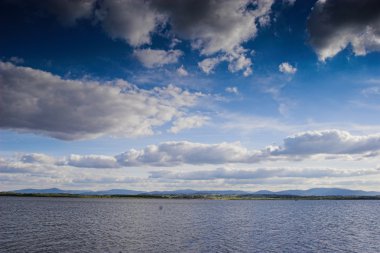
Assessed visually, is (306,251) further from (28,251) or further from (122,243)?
(28,251)

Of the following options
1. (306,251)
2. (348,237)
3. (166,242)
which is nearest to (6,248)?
(166,242)

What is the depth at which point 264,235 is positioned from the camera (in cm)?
7919

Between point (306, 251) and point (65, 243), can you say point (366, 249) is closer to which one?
point (306, 251)

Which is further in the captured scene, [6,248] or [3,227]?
[3,227]

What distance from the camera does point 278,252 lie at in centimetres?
5872

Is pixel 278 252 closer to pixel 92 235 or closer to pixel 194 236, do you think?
pixel 194 236

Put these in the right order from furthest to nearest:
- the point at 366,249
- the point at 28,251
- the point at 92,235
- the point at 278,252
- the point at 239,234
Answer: the point at 239,234 → the point at 92,235 → the point at 366,249 → the point at 278,252 → the point at 28,251

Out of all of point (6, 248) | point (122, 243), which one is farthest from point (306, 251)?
point (6, 248)

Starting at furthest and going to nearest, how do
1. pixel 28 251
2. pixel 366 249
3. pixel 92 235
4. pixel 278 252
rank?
1. pixel 92 235
2. pixel 366 249
3. pixel 278 252
4. pixel 28 251

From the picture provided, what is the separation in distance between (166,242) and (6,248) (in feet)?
94.4

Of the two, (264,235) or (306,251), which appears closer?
(306,251)

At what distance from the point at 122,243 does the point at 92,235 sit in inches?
535

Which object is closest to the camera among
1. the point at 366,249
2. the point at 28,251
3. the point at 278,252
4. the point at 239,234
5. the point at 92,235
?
the point at 28,251

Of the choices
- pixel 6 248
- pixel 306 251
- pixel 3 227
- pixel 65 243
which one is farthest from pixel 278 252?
pixel 3 227
